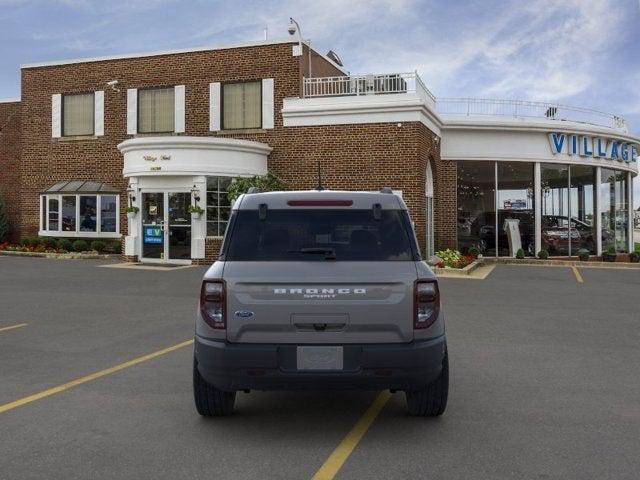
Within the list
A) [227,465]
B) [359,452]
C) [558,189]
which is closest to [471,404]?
[359,452]

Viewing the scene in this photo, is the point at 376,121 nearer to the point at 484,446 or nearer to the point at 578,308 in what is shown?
the point at 578,308

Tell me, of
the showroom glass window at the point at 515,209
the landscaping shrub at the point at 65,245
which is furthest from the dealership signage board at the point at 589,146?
the landscaping shrub at the point at 65,245

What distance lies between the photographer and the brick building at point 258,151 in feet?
66.4

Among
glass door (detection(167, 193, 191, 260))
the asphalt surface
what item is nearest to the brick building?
glass door (detection(167, 193, 191, 260))

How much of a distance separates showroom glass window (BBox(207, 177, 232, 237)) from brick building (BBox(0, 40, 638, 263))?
5cm

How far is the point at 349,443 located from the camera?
4477mm

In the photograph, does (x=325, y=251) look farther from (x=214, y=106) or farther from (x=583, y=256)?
(x=583, y=256)

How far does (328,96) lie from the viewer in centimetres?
2120

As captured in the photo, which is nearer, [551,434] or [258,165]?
[551,434]

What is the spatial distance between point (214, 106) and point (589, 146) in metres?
14.6

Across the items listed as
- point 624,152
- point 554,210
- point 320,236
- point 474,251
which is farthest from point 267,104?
point 320,236

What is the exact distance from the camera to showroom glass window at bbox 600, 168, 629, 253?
84.3 ft

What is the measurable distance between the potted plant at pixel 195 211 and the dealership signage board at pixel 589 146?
1348cm

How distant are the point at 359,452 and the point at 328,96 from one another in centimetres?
1805
